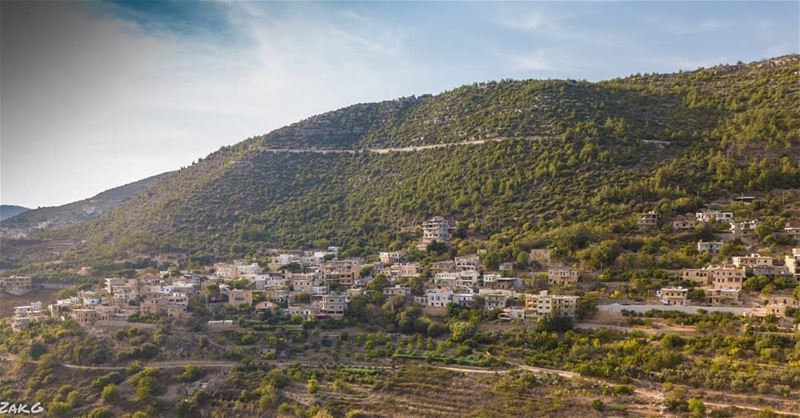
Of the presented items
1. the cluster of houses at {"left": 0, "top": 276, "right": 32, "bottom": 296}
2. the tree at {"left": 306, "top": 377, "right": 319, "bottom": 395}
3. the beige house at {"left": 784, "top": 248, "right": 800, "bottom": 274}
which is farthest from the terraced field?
the cluster of houses at {"left": 0, "top": 276, "right": 32, "bottom": 296}

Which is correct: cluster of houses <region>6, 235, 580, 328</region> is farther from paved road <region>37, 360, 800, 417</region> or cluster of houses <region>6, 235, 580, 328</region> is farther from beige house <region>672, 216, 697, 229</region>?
beige house <region>672, 216, 697, 229</region>

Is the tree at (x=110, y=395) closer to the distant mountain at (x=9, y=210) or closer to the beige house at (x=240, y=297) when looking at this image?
the beige house at (x=240, y=297)

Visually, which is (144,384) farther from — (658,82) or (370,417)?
(658,82)

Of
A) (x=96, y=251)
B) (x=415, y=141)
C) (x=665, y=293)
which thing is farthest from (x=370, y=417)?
(x=415, y=141)

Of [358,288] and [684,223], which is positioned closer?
[358,288]

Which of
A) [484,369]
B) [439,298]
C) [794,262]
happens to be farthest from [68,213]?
[794,262]

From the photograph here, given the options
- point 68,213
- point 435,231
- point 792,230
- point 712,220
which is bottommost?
Result: point 792,230

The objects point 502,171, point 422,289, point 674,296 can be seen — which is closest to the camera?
point 674,296

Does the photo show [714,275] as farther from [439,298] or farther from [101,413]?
[101,413]
